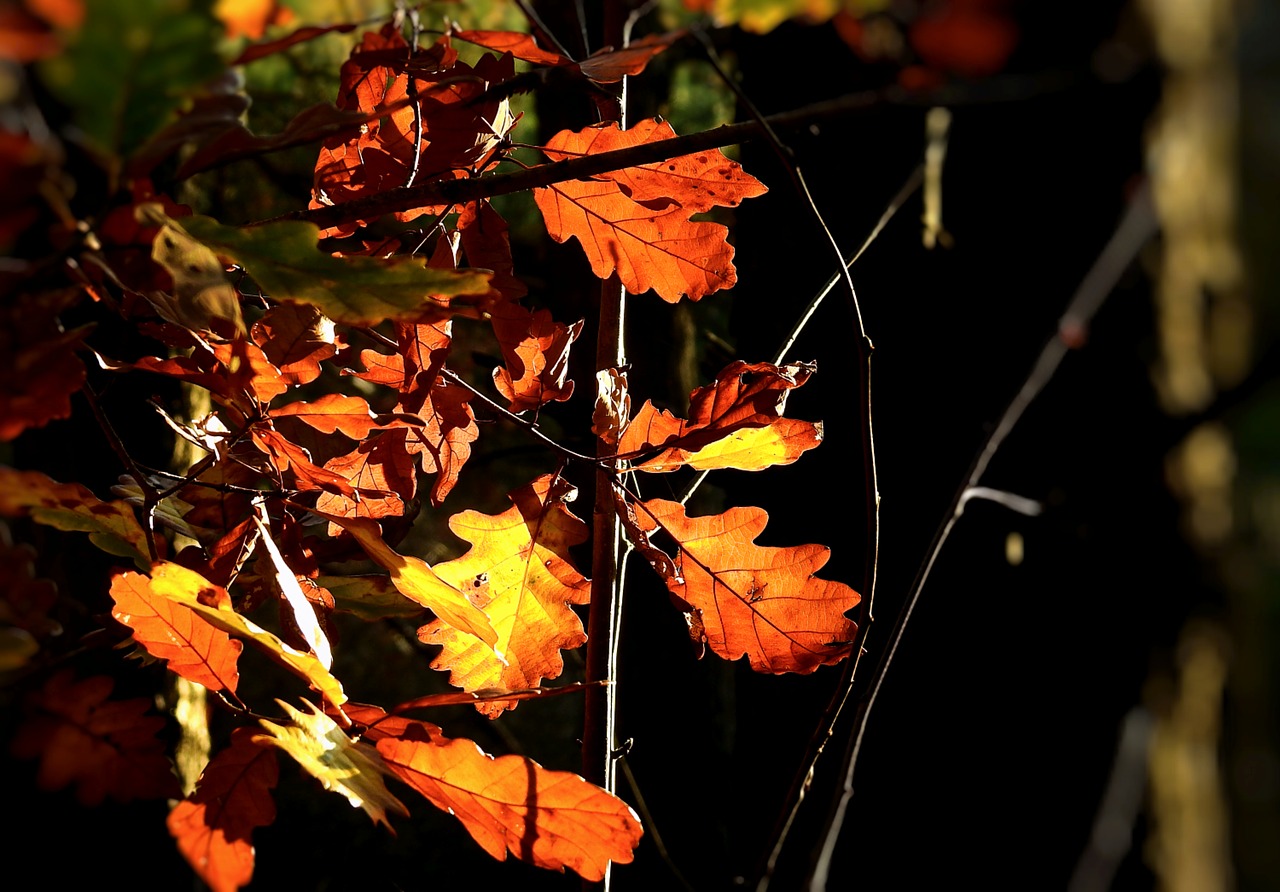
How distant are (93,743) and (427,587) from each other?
0.21 m

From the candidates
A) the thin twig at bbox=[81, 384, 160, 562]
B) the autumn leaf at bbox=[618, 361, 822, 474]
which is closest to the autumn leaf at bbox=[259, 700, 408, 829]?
the thin twig at bbox=[81, 384, 160, 562]

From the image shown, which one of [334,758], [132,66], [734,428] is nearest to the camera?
[132,66]

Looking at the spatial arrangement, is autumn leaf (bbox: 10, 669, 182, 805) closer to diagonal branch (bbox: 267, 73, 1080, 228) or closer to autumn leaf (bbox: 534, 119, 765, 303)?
diagonal branch (bbox: 267, 73, 1080, 228)

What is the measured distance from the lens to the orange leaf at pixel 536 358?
65 centimetres

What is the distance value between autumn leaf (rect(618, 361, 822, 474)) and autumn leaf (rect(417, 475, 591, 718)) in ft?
0.28

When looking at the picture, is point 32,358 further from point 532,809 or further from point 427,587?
point 532,809

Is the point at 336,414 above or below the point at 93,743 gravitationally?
above

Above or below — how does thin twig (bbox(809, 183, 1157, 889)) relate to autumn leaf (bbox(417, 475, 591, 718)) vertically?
above

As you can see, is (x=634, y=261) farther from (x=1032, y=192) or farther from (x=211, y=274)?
(x=1032, y=192)

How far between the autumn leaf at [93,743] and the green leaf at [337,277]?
0.87ft

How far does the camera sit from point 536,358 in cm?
66

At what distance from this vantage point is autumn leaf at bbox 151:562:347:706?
0.43 metres

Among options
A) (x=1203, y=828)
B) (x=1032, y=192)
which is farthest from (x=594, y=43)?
(x=1203, y=828)

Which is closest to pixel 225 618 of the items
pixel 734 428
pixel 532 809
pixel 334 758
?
pixel 334 758
